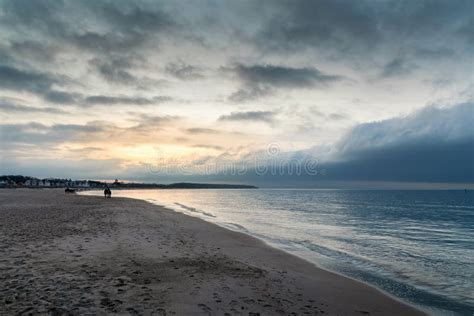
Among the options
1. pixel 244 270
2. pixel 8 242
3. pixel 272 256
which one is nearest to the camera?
pixel 244 270

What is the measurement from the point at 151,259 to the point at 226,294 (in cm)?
527

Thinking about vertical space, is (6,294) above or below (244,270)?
above

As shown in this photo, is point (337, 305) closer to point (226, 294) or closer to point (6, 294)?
point (226, 294)

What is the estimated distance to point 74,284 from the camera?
9.26 metres

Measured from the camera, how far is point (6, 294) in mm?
8031

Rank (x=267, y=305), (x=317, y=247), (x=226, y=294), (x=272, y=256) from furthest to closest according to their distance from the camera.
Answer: (x=317, y=247) → (x=272, y=256) → (x=226, y=294) → (x=267, y=305)

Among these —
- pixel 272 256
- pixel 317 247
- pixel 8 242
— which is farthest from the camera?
pixel 317 247

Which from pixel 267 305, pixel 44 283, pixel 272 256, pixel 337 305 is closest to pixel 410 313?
pixel 337 305

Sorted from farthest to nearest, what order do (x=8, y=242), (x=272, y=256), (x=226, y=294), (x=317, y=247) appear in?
(x=317, y=247) < (x=272, y=256) < (x=8, y=242) < (x=226, y=294)

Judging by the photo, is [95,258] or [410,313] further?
[95,258]

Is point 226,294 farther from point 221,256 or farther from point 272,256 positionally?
point 272,256

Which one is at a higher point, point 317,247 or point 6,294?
point 6,294

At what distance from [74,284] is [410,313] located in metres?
10.4

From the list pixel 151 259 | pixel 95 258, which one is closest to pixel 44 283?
pixel 95 258
